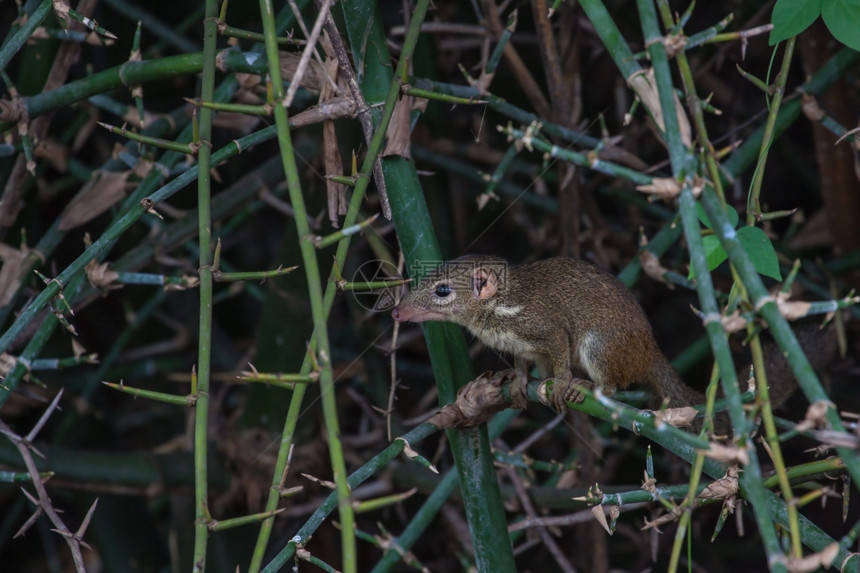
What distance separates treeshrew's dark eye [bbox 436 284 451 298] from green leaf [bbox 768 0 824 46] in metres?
1.16

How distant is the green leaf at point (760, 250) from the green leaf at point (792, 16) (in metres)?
0.37

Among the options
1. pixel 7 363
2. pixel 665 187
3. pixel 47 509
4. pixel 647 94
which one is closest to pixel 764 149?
pixel 647 94

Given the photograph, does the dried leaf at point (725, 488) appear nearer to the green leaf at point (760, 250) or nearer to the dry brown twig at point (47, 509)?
the green leaf at point (760, 250)

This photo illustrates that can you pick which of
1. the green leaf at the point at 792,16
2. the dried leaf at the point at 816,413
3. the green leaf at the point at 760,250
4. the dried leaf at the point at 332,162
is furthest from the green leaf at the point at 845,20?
the dried leaf at the point at 332,162

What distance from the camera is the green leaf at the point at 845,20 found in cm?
165

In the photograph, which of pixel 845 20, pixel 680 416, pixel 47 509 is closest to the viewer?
pixel 845 20

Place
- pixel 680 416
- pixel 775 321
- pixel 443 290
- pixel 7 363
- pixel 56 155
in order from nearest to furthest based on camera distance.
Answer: pixel 775 321 → pixel 680 416 → pixel 7 363 → pixel 443 290 → pixel 56 155

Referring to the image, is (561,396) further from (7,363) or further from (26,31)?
(26,31)

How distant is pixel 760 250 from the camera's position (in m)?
1.60

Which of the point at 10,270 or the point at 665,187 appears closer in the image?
the point at 665,187

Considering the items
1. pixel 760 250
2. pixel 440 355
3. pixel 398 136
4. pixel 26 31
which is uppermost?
pixel 26 31

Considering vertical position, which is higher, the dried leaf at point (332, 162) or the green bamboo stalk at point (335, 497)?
the dried leaf at point (332, 162)

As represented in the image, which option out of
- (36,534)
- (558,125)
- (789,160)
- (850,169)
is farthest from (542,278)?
(36,534)

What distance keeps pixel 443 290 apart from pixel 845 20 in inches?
50.0
